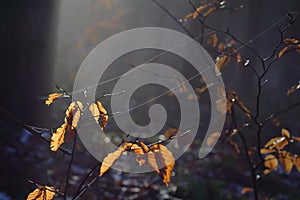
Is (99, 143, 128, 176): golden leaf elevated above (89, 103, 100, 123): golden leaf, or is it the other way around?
(89, 103, 100, 123): golden leaf

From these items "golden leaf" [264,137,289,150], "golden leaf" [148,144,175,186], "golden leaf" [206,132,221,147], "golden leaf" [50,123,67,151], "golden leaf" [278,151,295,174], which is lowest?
"golden leaf" [50,123,67,151]

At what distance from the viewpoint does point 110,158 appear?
1294 mm

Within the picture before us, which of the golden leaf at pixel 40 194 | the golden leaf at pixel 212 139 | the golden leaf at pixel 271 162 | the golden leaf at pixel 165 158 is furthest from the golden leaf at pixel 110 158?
the golden leaf at pixel 212 139

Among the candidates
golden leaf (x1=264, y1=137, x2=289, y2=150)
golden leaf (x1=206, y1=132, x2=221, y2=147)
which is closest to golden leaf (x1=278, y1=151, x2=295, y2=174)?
golden leaf (x1=264, y1=137, x2=289, y2=150)

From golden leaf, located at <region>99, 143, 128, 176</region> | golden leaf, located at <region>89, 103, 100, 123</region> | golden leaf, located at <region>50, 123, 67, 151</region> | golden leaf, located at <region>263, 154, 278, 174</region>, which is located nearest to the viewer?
golden leaf, located at <region>99, 143, 128, 176</region>

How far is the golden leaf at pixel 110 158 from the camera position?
125 cm

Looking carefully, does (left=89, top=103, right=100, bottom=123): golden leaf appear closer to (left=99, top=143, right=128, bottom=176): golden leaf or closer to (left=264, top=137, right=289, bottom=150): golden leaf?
(left=99, top=143, right=128, bottom=176): golden leaf

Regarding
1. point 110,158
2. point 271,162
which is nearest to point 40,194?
point 110,158

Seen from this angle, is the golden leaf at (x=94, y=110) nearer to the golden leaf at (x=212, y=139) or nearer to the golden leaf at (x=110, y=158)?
the golden leaf at (x=110, y=158)

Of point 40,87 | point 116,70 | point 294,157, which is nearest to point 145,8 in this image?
point 116,70

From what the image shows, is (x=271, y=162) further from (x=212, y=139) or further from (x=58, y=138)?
(x=58, y=138)

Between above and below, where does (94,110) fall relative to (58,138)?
above

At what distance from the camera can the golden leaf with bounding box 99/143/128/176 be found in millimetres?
1246

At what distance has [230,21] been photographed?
972cm
